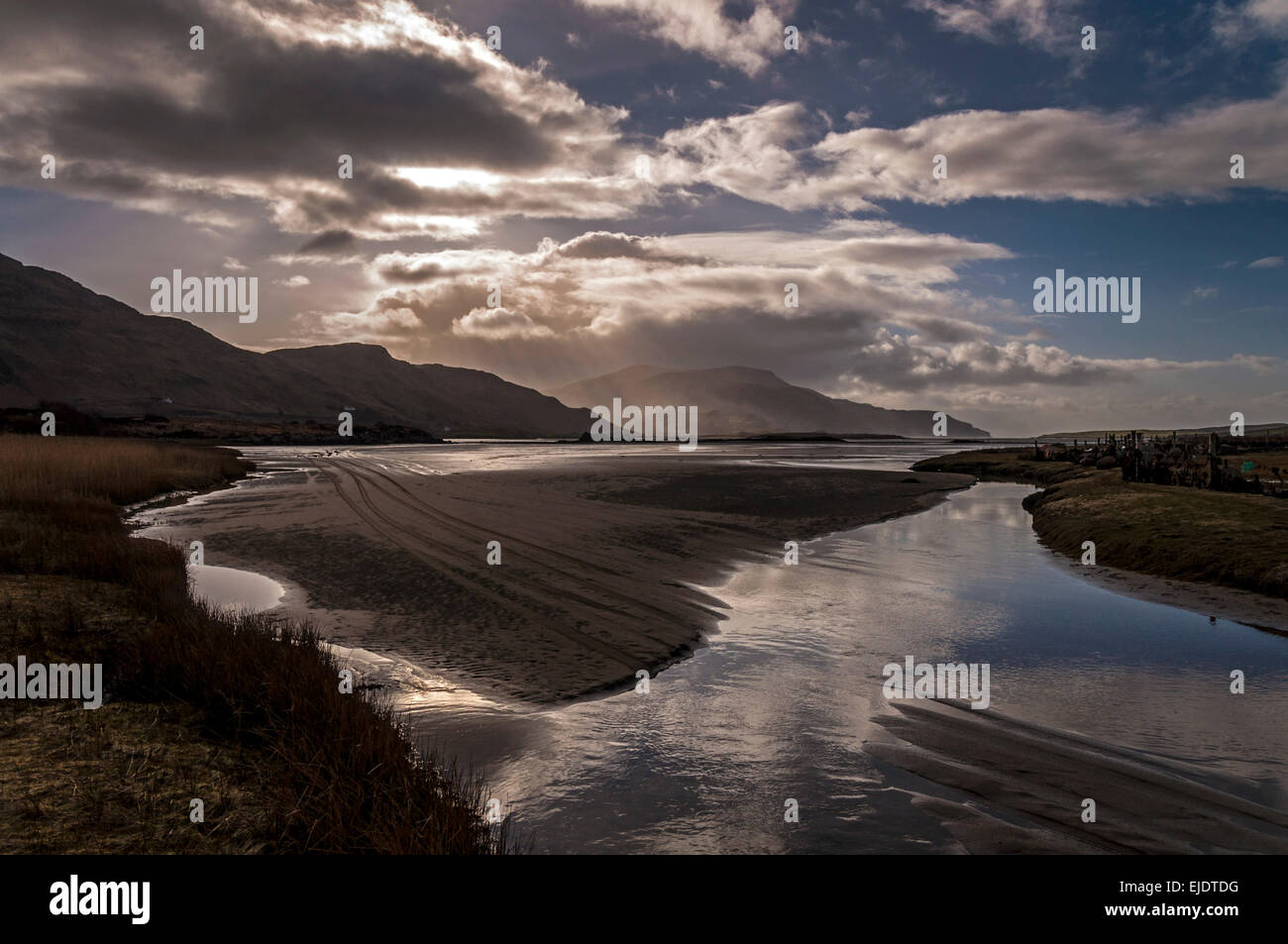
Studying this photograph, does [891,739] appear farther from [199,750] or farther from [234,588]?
[234,588]

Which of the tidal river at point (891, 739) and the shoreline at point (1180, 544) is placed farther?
the shoreline at point (1180, 544)

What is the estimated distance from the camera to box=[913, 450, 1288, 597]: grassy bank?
643 inches

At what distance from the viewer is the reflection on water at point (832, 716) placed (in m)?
6.18

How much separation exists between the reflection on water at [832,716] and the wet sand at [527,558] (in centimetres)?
127

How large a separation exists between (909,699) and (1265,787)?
3492mm

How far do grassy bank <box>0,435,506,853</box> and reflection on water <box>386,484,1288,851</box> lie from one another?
124 centimetres

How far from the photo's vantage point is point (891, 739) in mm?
7961

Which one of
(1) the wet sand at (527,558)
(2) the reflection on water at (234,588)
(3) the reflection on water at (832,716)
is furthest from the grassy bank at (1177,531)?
(2) the reflection on water at (234,588)

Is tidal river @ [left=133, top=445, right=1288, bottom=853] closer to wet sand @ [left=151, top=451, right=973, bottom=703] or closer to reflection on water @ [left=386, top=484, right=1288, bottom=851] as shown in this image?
reflection on water @ [left=386, top=484, right=1288, bottom=851]

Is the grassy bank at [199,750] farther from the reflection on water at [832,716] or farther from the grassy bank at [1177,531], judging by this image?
the grassy bank at [1177,531]
